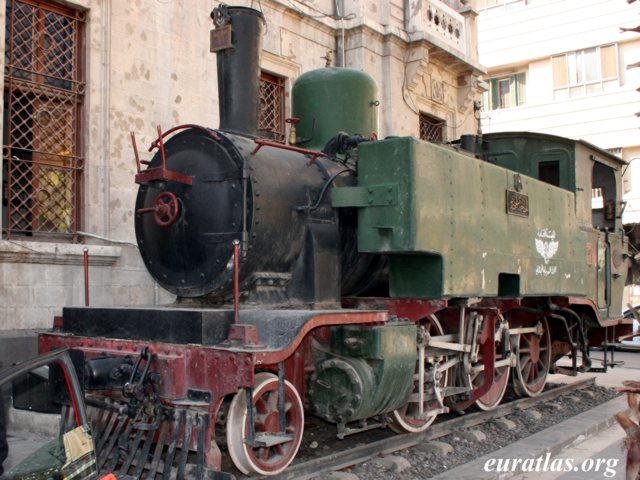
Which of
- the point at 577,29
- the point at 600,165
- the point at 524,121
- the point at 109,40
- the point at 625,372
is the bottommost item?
the point at 625,372

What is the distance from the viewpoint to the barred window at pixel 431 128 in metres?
12.6

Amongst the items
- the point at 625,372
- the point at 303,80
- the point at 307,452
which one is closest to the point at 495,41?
the point at 625,372

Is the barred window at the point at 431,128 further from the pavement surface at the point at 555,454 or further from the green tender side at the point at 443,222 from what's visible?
the pavement surface at the point at 555,454

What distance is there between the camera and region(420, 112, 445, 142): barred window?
12.6m

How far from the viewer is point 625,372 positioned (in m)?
11.0

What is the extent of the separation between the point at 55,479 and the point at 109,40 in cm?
550

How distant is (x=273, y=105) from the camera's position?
377 inches

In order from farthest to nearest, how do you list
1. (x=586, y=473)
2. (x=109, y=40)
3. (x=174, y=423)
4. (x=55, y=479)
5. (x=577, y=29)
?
(x=577, y=29) → (x=109, y=40) → (x=586, y=473) → (x=174, y=423) → (x=55, y=479)

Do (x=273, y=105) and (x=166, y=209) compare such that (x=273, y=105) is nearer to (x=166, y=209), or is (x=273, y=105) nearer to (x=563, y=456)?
(x=166, y=209)

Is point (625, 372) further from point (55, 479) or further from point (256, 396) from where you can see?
point (55, 479)

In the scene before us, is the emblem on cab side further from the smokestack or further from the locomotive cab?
the smokestack

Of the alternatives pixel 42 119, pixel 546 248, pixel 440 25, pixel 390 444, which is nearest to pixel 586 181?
pixel 546 248

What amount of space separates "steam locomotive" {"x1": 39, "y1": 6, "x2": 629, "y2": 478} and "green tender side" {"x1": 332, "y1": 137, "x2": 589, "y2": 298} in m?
0.01

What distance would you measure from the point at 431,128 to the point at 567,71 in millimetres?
12687
